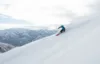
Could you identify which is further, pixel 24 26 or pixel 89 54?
pixel 24 26

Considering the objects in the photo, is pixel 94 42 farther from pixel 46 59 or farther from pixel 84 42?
pixel 46 59

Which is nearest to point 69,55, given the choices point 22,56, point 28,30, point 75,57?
point 75,57

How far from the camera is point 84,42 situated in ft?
8.16

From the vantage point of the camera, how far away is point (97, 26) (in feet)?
9.84

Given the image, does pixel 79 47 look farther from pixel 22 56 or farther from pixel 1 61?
pixel 1 61

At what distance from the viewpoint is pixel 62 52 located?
7.87 feet

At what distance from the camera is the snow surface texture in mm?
2103

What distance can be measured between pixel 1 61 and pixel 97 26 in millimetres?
1616

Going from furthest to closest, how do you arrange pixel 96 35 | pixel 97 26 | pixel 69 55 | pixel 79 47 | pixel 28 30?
pixel 28 30
pixel 97 26
pixel 96 35
pixel 79 47
pixel 69 55

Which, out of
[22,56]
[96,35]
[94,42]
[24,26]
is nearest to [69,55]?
[94,42]

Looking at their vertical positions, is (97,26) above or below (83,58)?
above

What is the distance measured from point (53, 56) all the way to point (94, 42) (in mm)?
565

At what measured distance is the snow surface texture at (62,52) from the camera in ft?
6.90

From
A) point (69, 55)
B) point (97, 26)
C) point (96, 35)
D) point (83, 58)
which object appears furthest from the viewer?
point (97, 26)
